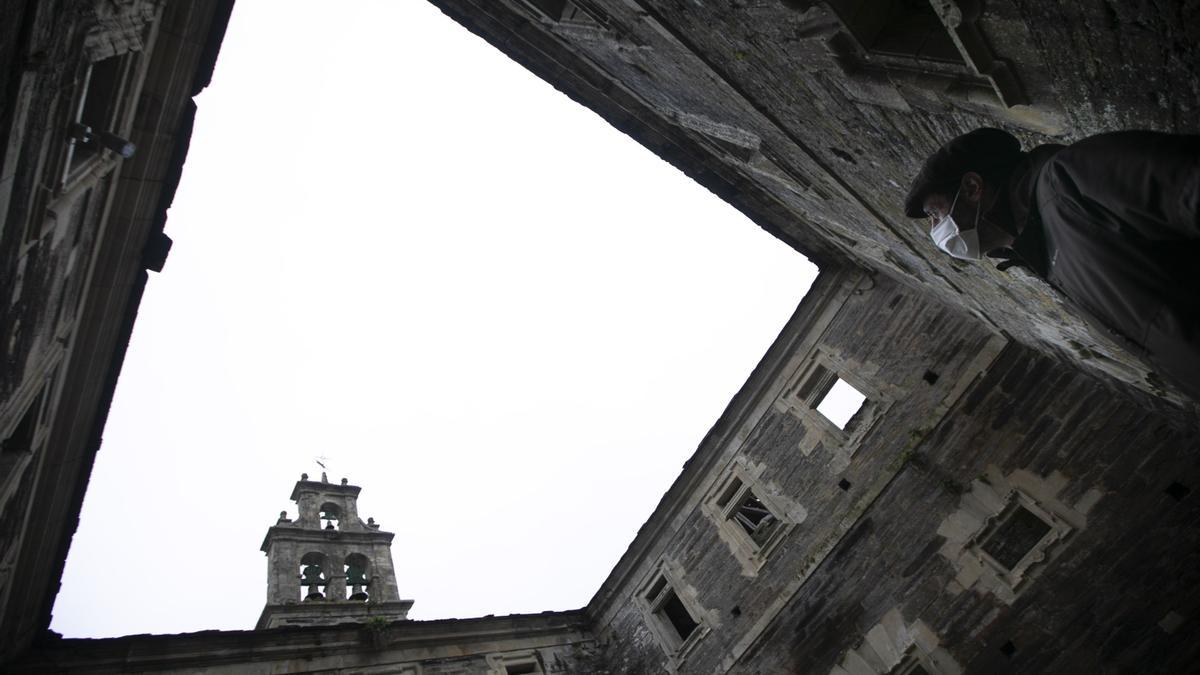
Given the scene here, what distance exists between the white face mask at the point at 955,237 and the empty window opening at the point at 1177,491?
6.49 metres

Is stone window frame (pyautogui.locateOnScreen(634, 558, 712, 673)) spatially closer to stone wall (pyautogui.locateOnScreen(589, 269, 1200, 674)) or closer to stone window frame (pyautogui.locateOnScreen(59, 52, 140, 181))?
stone wall (pyautogui.locateOnScreen(589, 269, 1200, 674))

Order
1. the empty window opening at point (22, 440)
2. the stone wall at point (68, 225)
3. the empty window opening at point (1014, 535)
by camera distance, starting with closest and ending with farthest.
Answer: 1. the stone wall at point (68, 225)
2. the empty window opening at point (22, 440)
3. the empty window opening at point (1014, 535)

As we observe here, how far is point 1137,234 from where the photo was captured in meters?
1.55

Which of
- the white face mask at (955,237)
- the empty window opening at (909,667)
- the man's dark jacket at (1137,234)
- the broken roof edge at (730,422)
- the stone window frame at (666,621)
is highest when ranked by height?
the broken roof edge at (730,422)

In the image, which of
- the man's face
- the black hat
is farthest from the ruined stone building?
the man's face

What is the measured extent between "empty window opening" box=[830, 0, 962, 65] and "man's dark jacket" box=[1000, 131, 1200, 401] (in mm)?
1589

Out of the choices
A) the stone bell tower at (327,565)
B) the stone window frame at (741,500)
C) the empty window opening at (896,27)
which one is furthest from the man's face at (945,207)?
the stone bell tower at (327,565)

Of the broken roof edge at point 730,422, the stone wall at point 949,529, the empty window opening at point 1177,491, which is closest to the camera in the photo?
the empty window opening at point 1177,491

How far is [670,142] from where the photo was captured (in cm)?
916

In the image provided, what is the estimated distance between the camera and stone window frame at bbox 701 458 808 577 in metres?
Result: 9.90

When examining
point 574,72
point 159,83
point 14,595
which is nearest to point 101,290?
point 159,83

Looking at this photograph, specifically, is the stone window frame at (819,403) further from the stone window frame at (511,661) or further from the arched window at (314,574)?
the arched window at (314,574)

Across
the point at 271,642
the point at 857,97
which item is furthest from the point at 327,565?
the point at 857,97

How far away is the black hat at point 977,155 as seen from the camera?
223cm
